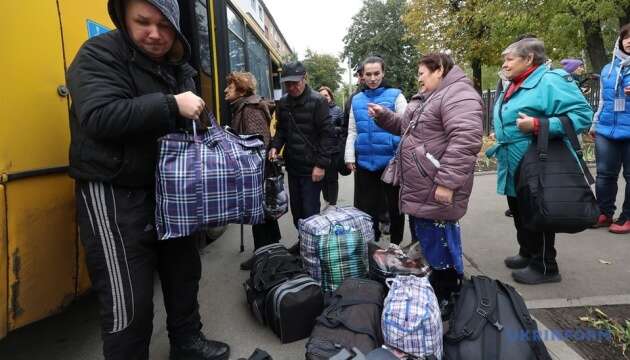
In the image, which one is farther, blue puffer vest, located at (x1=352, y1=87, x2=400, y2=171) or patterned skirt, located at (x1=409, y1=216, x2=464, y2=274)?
blue puffer vest, located at (x1=352, y1=87, x2=400, y2=171)

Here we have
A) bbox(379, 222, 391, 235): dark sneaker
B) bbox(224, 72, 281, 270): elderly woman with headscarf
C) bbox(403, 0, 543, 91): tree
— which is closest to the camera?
bbox(224, 72, 281, 270): elderly woman with headscarf

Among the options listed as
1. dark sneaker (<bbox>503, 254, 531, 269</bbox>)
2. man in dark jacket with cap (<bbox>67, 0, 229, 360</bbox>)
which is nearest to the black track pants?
man in dark jacket with cap (<bbox>67, 0, 229, 360</bbox>)

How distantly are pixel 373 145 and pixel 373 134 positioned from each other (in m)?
0.10

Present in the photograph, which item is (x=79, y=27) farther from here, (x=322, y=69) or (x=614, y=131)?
(x=322, y=69)

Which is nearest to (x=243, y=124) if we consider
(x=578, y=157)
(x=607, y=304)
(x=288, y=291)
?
(x=288, y=291)

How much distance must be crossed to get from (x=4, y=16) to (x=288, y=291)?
6.55ft

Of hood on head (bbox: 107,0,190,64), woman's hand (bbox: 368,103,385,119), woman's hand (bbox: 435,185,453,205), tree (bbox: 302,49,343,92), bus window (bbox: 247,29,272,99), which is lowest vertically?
woman's hand (bbox: 435,185,453,205)

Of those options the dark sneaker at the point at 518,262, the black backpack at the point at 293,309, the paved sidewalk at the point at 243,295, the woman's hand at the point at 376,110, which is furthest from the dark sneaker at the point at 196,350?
the dark sneaker at the point at 518,262

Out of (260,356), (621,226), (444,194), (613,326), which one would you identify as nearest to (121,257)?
(260,356)

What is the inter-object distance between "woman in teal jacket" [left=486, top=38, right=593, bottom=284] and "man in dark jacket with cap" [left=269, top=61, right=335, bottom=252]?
1.37 metres

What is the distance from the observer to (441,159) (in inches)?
100

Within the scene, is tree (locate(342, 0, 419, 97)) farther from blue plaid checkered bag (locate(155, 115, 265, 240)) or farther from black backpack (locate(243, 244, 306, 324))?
blue plaid checkered bag (locate(155, 115, 265, 240))

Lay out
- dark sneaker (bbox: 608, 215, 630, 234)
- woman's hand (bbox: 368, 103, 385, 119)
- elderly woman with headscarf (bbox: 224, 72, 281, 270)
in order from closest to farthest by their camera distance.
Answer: woman's hand (bbox: 368, 103, 385, 119)
elderly woman with headscarf (bbox: 224, 72, 281, 270)
dark sneaker (bbox: 608, 215, 630, 234)

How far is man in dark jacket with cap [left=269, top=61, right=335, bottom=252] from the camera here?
360 cm
